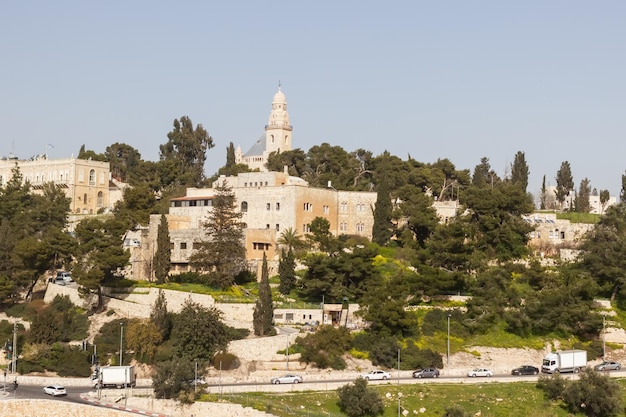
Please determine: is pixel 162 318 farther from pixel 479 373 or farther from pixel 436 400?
pixel 479 373

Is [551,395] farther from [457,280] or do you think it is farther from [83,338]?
[83,338]

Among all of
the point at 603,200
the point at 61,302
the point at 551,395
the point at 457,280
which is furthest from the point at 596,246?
the point at 61,302

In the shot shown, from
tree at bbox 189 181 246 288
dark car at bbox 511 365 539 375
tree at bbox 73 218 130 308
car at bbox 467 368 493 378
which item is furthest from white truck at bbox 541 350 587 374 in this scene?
tree at bbox 73 218 130 308

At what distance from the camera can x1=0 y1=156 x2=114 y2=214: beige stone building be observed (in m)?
116

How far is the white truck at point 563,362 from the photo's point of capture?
67.0 m

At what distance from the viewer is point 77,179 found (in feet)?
384

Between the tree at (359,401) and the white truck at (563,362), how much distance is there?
14207mm

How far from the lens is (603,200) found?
112750mm

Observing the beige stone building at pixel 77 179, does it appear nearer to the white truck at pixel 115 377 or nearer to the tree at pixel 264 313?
the tree at pixel 264 313

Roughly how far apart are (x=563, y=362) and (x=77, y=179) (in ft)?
224

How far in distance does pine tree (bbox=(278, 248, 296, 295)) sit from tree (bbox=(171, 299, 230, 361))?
34.3 ft

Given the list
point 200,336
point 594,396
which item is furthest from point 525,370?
point 200,336

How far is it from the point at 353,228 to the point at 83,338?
30.1 meters

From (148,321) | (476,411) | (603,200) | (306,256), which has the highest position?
(603,200)
